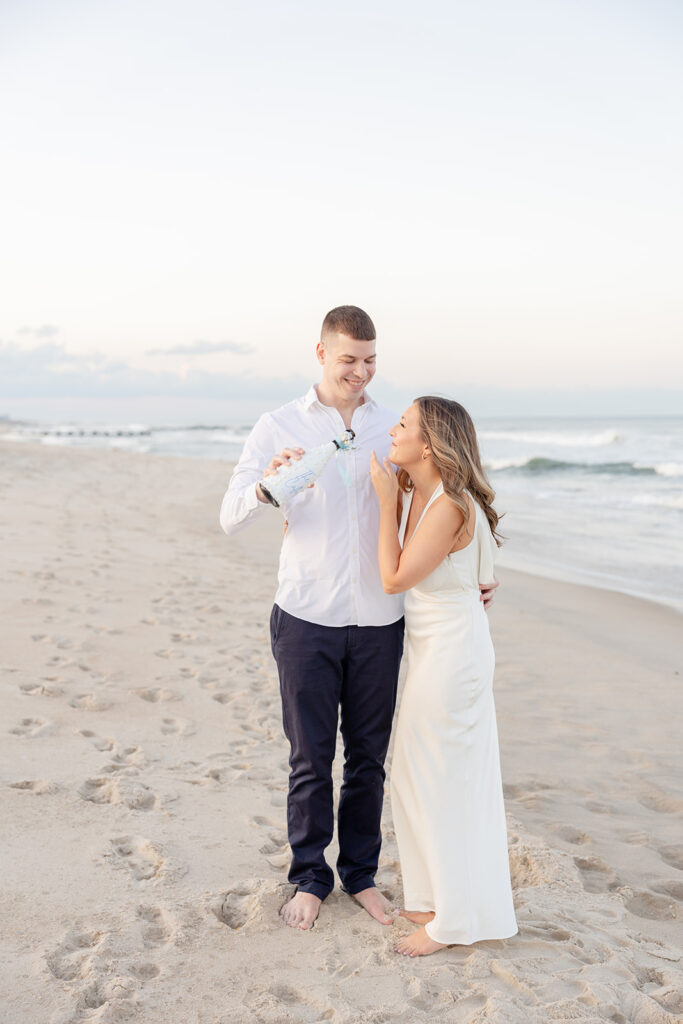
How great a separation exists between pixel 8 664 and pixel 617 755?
404cm

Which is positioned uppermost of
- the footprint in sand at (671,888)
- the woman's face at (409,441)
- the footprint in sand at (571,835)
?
the woman's face at (409,441)

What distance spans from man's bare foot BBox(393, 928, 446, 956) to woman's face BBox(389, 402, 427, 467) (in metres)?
1.68

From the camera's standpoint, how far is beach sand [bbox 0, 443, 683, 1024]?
2.56 m

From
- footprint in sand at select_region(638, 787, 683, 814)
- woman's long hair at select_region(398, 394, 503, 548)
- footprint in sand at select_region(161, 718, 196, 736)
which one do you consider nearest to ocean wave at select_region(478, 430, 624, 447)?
footprint in sand at select_region(638, 787, 683, 814)

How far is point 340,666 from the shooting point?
304 centimetres

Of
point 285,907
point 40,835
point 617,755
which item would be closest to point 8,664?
point 40,835

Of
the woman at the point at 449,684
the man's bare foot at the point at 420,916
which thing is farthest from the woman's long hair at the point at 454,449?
the man's bare foot at the point at 420,916

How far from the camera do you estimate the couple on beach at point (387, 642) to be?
2.81m

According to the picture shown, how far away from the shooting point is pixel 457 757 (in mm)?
2818

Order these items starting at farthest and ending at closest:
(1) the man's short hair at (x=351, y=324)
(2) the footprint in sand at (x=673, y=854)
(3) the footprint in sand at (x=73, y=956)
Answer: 1. (2) the footprint in sand at (x=673, y=854)
2. (1) the man's short hair at (x=351, y=324)
3. (3) the footprint in sand at (x=73, y=956)

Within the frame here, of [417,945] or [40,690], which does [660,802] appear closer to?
[417,945]

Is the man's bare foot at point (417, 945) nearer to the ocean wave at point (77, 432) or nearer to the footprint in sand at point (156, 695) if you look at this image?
the footprint in sand at point (156, 695)

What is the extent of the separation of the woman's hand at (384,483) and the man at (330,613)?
16 centimetres

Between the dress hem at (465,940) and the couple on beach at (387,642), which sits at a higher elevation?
the couple on beach at (387,642)
